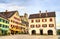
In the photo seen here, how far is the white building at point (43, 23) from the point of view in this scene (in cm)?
5511

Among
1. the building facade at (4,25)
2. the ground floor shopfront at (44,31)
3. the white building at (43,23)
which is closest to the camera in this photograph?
the building facade at (4,25)

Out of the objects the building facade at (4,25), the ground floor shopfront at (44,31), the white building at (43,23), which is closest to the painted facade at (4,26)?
the building facade at (4,25)

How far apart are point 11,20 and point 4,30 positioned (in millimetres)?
7516

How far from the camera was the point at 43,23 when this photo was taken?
56625mm

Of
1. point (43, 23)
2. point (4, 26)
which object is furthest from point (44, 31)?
point (4, 26)

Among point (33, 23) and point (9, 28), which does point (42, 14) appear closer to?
point (33, 23)

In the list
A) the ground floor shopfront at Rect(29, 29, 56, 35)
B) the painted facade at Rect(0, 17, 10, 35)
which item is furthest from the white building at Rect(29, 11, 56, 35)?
the painted facade at Rect(0, 17, 10, 35)

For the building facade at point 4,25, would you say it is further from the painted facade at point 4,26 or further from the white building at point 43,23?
the white building at point 43,23

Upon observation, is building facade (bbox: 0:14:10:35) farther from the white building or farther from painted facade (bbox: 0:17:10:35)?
the white building

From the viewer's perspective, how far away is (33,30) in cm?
5844

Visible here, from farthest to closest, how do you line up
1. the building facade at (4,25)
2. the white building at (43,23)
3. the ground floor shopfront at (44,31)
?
the white building at (43,23), the ground floor shopfront at (44,31), the building facade at (4,25)

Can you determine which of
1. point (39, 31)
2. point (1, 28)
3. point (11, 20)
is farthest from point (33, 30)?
point (1, 28)

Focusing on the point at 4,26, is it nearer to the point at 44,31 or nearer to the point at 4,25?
the point at 4,25

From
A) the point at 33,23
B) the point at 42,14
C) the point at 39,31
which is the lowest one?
the point at 39,31
